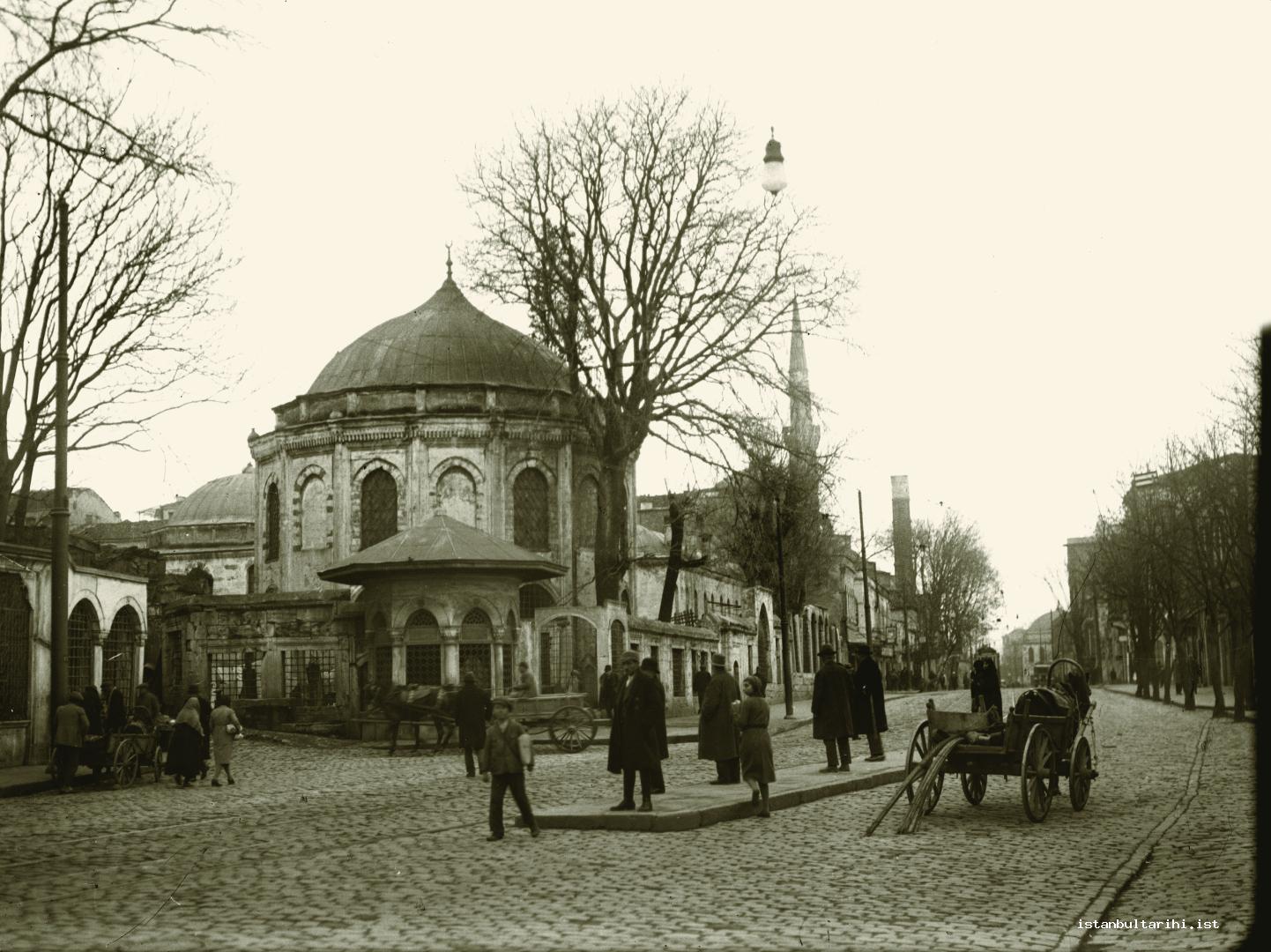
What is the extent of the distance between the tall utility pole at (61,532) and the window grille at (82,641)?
6.06 metres

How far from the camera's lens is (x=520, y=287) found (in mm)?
39312

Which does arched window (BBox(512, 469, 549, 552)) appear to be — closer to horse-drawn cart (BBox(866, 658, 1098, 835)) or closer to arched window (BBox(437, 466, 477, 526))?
arched window (BBox(437, 466, 477, 526))

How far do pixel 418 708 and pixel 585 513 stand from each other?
20937 millimetres

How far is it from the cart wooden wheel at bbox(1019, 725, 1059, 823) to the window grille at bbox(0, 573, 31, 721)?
17478 millimetres

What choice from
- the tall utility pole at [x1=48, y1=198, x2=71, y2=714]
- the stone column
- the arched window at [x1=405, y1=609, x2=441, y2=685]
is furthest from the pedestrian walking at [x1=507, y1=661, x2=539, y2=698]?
the tall utility pole at [x1=48, y1=198, x2=71, y2=714]

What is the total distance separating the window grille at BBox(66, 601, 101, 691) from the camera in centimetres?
2794

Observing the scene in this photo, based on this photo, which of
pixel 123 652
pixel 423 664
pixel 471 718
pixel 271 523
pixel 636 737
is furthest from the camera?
pixel 271 523

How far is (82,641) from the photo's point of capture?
28.3 m

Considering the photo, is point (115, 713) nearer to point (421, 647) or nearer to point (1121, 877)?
point (421, 647)

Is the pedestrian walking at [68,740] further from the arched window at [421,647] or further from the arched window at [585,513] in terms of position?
the arched window at [585,513]

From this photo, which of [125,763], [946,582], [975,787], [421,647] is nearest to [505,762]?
[975,787]

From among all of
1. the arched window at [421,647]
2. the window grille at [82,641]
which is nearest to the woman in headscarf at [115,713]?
the window grille at [82,641]

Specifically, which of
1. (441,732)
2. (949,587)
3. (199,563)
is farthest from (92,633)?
(949,587)

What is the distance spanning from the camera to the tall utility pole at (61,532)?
851 inches
